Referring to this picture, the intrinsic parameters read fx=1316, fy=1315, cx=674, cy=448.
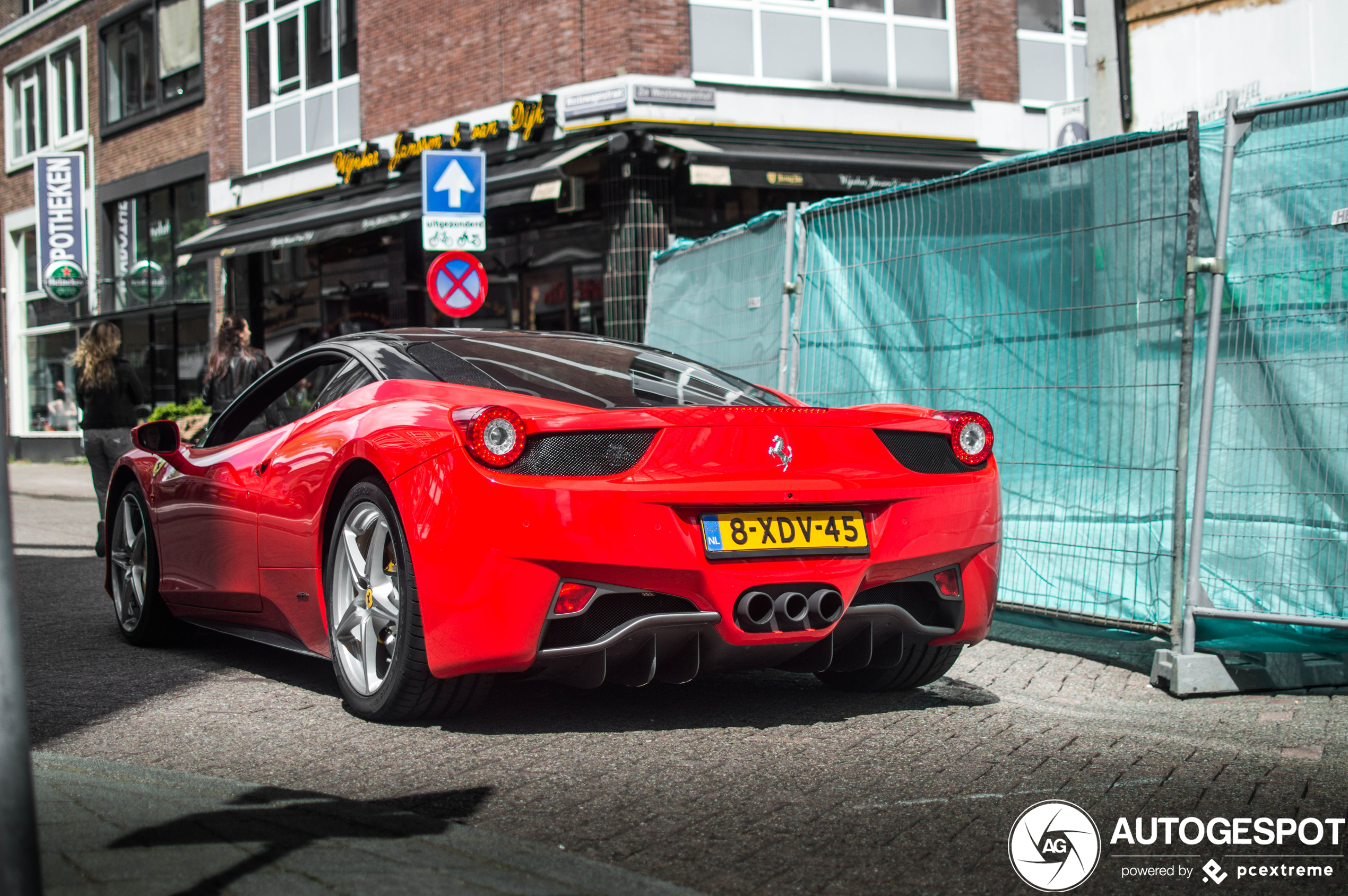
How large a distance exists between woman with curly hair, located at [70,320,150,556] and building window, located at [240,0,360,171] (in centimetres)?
1027

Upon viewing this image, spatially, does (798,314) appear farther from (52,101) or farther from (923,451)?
(52,101)

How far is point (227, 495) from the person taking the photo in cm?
486

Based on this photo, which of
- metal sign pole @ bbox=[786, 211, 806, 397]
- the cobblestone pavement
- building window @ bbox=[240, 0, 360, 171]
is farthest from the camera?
building window @ bbox=[240, 0, 360, 171]

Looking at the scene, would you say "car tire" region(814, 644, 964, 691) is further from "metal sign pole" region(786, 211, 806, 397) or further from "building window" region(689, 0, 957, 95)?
"building window" region(689, 0, 957, 95)

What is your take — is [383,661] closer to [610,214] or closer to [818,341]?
[818,341]

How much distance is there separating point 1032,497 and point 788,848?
319cm

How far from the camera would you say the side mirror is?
5.25 m

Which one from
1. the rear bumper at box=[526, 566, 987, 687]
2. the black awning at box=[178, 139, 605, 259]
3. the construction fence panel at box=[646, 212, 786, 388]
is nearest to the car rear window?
the rear bumper at box=[526, 566, 987, 687]

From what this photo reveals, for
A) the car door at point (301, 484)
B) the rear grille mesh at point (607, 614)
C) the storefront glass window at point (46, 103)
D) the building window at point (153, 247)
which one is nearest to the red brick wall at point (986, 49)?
the building window at point (153, 247)

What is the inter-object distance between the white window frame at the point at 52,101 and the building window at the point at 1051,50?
63.2ft

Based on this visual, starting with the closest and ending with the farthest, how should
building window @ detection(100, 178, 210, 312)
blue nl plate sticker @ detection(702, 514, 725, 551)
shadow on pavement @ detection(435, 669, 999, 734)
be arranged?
blue nl plate sticker @ detection(702, 514, 725, 551) < shadow on pavement @ detection(435, 669, 999, 734) < building window @ detection(100, 178, 210, 312)

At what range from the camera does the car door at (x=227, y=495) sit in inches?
186

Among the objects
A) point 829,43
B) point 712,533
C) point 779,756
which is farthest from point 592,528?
point 829,43

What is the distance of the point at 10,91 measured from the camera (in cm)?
3084
